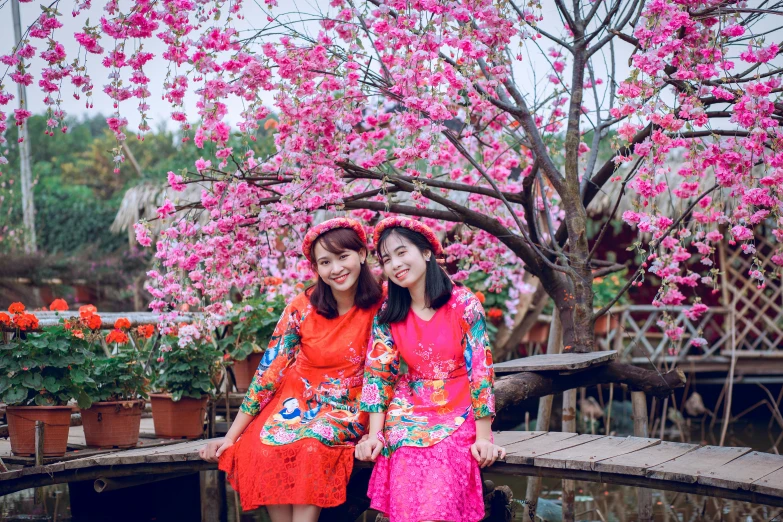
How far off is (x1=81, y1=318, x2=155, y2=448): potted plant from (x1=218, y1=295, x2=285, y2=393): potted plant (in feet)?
2.70

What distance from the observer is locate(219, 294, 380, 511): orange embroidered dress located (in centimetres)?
275

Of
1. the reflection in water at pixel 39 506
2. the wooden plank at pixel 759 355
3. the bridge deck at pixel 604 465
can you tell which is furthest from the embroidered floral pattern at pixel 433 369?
the wooden plank at pixel 759 355

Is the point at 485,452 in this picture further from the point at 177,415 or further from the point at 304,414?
the point at 177,415

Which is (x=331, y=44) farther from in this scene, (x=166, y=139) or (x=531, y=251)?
(x=166, y=139)

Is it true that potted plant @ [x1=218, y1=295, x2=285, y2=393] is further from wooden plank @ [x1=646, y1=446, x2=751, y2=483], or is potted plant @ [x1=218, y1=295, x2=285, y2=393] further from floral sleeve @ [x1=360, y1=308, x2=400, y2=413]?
wooden plank @ [x1=646, y1=446, x2=751, y2=483]

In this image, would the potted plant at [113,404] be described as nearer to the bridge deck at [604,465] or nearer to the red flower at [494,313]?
the bridge deck at [604,465]

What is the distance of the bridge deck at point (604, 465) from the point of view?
2678 mm

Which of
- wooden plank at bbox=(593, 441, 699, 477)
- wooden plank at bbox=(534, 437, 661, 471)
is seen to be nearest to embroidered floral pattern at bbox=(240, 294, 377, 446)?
wooden plank at bbox=(534, 437, 661, 471)

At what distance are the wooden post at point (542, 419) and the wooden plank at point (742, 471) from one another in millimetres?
1433

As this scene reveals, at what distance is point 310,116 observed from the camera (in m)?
3.63

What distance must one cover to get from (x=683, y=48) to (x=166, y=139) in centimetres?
1785

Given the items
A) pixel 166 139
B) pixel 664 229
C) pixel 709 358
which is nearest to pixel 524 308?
pixel 709 358

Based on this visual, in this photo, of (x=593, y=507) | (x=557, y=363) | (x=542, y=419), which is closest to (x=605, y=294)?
(x=593, y=507)

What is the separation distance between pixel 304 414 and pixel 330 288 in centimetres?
52
